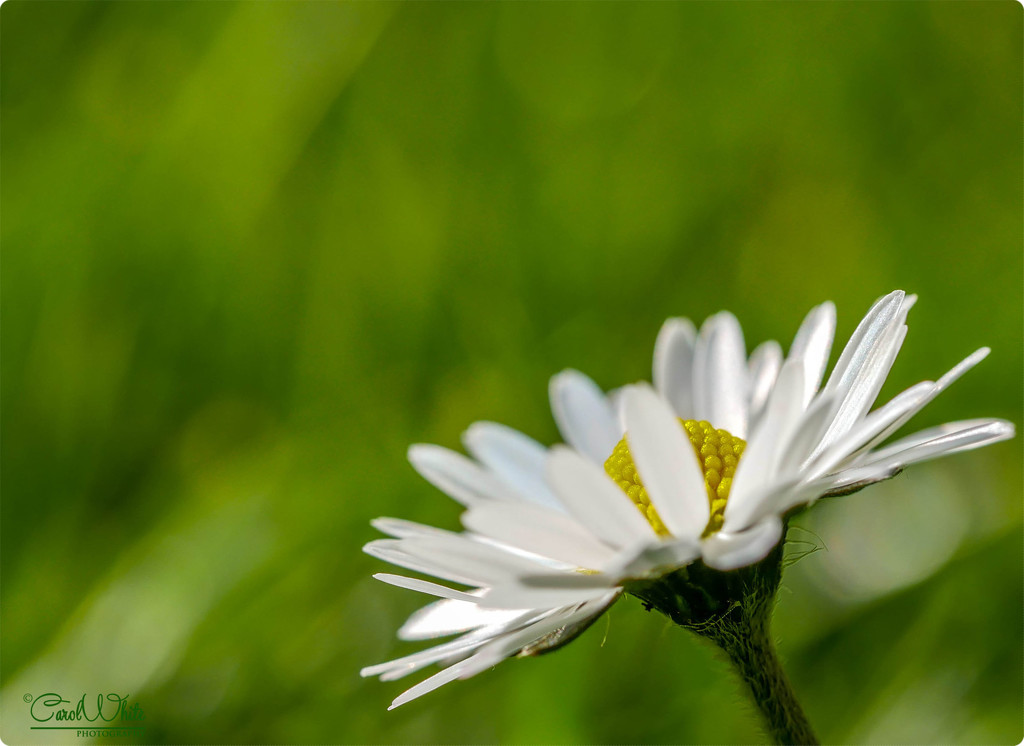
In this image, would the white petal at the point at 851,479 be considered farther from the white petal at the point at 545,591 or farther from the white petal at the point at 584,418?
the white petal at the point at 584,418

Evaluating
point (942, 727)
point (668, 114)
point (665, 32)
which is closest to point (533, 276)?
point (668, 114)

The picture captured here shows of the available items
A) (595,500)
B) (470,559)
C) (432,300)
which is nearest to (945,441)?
(595,500)

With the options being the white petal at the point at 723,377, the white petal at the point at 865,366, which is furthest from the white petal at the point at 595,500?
the white petal at the point at 723,377

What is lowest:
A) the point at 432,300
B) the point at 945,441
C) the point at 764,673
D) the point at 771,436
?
the point at 764,673

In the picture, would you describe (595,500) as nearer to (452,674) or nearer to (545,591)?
(545,591)

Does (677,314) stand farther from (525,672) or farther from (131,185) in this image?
(131,185)

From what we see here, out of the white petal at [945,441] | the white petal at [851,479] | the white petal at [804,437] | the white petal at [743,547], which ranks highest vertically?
the white petal at [804,437]

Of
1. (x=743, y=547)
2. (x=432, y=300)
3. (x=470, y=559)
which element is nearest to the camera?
(x=743, y=547)

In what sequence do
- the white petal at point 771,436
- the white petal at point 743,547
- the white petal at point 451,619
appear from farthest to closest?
the white petal at point 451,619
the white petal at point 771,436
the white petal at point 743,547
